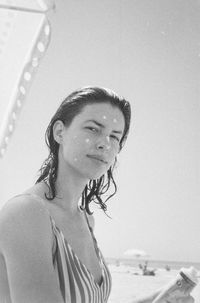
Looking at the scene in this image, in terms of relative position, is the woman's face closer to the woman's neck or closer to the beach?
the woman's neck

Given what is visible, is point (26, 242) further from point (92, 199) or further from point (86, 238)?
point (92, 199)

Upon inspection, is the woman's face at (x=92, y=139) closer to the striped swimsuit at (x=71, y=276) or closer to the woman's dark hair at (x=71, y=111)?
the woman's dark hair at (x=71, y=111)

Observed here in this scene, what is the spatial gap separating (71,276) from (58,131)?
28 cm

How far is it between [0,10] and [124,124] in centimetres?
50

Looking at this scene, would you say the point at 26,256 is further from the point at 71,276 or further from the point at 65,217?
the point at 65,217

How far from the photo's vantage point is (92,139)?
73cm

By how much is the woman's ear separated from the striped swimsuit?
15 cm

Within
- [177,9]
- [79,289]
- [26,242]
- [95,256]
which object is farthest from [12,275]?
[177,9]

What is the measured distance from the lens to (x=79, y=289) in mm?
688

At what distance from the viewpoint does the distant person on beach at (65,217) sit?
0.57 metres

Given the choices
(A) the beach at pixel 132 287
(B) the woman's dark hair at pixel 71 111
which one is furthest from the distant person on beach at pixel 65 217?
(A) the beach at pixel 132 287

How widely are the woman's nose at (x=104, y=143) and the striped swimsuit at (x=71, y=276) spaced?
150mm

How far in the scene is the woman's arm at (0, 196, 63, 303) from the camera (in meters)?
0.55

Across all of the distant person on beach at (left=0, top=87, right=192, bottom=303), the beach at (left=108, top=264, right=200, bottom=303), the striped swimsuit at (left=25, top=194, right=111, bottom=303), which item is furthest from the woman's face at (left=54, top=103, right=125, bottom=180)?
the beach at (left=108, top=264, right=200, bottom=303)
